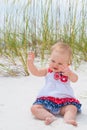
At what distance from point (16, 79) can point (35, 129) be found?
55.4 inches

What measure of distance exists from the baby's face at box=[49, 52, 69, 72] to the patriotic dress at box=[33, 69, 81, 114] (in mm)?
54

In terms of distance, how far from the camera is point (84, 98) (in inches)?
110

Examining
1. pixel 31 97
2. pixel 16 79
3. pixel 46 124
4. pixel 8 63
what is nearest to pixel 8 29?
pixel 8 63

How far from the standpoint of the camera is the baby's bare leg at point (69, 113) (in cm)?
224

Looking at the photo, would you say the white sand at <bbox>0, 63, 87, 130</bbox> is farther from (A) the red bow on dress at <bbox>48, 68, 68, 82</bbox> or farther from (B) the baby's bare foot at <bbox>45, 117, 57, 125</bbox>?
(A) the red bow on dress at <bbox>48, 68, 68, 82</bbox>

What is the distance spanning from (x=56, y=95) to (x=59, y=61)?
0.68 ft

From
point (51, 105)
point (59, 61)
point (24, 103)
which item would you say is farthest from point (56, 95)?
point (24, 103)

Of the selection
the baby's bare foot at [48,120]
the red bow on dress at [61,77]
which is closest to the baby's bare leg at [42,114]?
the baby's bare foot at [48,120]

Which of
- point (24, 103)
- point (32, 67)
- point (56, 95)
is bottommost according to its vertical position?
point (24, 103)

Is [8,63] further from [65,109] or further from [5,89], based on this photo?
[65,109]

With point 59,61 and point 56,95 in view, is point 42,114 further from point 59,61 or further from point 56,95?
point 59,61

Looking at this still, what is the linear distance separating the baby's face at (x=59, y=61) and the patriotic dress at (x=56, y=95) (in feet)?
0.18

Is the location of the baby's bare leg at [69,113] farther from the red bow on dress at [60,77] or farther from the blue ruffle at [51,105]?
the red bow on dress at [60,77]

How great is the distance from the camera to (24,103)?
2.70m
